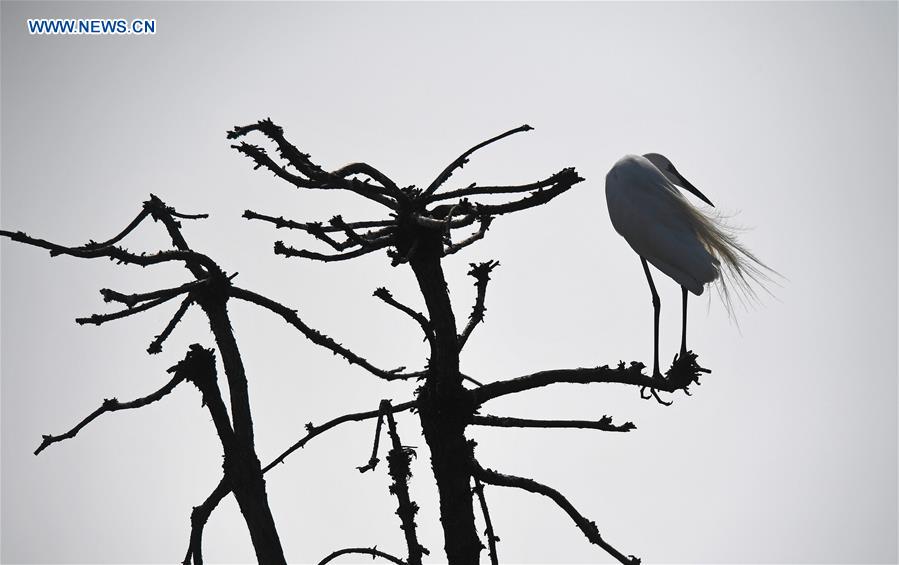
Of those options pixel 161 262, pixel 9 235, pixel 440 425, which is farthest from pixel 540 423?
pixel 9 235

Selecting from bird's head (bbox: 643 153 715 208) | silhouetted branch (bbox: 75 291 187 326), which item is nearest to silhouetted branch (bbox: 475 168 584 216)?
silhouetted branch (bbox: 75 291 187 326)

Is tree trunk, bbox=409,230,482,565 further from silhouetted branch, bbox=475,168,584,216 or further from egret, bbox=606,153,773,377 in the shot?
egret, bbox=606,153,773,377

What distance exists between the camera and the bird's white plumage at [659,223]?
279 inches

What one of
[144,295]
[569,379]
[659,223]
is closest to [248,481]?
[144,295]

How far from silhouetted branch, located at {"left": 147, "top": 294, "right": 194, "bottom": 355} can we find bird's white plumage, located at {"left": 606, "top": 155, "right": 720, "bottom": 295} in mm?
3856

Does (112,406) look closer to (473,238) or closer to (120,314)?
(120,314)

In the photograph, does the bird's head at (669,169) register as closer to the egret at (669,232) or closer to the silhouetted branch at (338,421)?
the egret at (669,232)

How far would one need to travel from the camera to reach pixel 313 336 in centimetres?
567

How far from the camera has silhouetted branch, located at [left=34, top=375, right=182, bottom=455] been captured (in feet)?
16.9

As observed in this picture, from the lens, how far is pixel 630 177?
7.60 m

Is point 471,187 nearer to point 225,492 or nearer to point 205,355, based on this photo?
point 205,355

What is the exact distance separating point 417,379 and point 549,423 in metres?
1.19

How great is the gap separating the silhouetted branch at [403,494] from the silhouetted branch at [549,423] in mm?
682

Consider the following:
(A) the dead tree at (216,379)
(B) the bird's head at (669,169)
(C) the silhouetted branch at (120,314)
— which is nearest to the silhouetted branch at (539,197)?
(A) the dead tree at (216,379)
